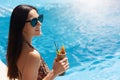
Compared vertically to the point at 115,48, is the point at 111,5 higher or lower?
higher

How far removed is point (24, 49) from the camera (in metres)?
2.58

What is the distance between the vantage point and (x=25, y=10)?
8.74ft

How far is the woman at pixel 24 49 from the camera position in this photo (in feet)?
8.18

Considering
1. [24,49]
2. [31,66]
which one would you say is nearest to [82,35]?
[24,49]

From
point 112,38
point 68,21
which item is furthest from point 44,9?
point 112,38

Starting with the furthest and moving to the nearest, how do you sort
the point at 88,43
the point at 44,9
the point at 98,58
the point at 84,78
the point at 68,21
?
the point at 44,9 → the point at 68,21 → the point at 88,43 → the point at 98,58 → the point at 84,78

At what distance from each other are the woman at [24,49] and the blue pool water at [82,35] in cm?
391

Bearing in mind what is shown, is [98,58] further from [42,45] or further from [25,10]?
[25,10]

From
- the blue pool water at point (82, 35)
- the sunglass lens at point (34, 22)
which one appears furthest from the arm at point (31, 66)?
the blue pool water at point (82, 35)

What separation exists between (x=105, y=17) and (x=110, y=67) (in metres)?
A: 2.30

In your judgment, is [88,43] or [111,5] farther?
[111,5]

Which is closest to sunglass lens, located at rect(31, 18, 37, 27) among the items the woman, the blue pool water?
the woman

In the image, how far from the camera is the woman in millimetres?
2494

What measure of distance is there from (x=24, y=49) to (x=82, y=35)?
5.61m
